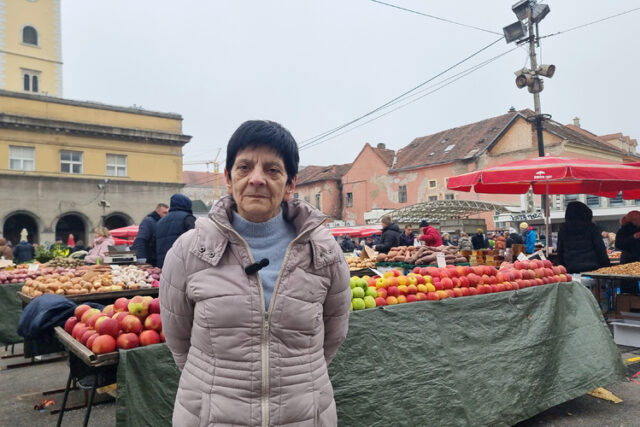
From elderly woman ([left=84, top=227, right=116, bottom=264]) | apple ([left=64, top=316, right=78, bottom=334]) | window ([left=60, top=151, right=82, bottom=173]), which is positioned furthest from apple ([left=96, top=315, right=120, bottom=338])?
window ([left=60, top=151, right=82, bottom=173])

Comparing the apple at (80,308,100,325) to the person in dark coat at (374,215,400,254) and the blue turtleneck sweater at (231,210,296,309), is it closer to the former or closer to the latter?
the blue turtleneck sweater at (231,210,296,309)

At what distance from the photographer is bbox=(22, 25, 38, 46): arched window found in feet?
116

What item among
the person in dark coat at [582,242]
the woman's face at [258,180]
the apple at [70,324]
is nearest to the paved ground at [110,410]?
the apple at [70,324]

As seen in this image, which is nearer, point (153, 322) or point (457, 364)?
point (153, 322)

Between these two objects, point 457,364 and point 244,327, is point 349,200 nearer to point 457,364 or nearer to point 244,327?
point 457,364

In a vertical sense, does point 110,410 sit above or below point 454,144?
below

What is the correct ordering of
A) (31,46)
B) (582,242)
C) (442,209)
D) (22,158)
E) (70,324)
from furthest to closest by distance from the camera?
(31,46) → (442,209) → (22,158) → (582,242) → (70,324)

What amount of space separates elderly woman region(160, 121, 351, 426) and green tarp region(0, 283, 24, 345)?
21.2 feet

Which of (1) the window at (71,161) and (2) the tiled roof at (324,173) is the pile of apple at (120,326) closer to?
(1) the window at (71,161)

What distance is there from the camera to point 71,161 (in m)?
25.8

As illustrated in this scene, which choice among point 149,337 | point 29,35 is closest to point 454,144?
point 29,35

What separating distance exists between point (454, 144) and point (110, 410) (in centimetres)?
3379

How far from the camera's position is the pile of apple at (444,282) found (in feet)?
13.6

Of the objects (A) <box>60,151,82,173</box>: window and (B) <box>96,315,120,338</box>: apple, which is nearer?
(B) <box>96,315,120,338</box>: apple
